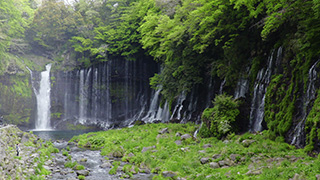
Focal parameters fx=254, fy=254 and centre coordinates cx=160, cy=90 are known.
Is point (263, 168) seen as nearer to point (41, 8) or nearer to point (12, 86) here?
point (12, 86)

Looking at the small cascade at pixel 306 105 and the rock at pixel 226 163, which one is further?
the small cascade at pixel 306 105

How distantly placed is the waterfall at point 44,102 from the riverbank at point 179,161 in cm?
1733

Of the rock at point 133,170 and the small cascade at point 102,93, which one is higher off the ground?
the small cascade at point 102,93

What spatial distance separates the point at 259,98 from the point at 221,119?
214cm

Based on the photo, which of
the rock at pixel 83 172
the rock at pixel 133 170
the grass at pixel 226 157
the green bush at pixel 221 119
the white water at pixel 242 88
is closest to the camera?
the grass at pixel 226 157

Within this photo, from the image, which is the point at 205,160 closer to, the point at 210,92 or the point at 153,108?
the point at 210,92

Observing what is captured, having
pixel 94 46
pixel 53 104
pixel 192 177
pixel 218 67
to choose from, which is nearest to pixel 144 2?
pixel 94 46

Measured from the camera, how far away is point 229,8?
42.5ft

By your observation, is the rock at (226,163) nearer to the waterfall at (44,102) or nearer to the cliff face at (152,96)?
the cliff face at (152,96)

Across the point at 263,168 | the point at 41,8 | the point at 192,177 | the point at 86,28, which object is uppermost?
the point at 41,8

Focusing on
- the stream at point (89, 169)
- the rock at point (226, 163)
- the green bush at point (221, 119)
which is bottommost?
the stream at point (89, 169)

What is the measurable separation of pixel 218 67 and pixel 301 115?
7.78m

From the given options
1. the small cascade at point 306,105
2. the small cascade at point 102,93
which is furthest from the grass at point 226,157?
the small cascade at point 102,93

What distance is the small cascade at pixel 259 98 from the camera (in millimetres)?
12082
